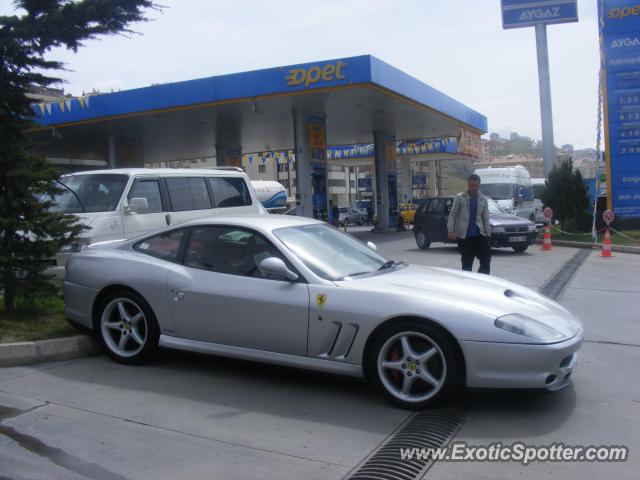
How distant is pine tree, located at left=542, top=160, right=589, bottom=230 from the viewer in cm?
2210

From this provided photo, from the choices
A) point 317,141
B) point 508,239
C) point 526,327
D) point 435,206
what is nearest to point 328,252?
point 526,327

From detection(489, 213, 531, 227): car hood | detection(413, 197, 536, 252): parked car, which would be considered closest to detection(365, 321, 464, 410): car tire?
detection(413, 197, 536, 252): parked car

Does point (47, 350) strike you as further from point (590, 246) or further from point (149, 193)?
point (590, 246)

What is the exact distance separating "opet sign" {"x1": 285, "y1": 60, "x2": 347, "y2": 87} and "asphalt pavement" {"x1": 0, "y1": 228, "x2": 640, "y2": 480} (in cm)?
1313

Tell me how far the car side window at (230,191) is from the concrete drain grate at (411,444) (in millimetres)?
6428

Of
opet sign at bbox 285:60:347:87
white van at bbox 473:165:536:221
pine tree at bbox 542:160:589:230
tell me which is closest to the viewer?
opet sign at bbox 285:60:347:87

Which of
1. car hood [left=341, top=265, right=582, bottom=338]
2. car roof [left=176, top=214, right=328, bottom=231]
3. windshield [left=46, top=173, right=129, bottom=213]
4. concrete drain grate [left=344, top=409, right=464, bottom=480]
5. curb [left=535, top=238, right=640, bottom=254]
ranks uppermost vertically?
windshield [left=46, top=173, right=129, bottom=213]

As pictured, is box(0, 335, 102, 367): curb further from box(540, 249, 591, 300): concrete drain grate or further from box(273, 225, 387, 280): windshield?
box(540, 249, 591, 300): concrete drain grate

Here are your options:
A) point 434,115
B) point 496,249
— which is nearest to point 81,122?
point 434,115

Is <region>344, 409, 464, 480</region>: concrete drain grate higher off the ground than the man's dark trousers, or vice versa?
the man's dark trousers

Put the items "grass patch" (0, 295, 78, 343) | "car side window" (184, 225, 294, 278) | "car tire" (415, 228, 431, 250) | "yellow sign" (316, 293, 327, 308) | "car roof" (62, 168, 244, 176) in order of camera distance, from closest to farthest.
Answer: "yellow sign" (316, 293, 327, 308) → "car side window" (184, 225, 294, 278) → "grass patch" (0, 295, 78, 343) → "car roof" (62, 168, 244, 176) → "car tire" (415, 228, 431, 250)

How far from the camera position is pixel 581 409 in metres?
4.45

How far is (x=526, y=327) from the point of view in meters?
4.24

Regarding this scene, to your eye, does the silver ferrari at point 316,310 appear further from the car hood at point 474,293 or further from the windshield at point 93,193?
the windshield at point 93,193
